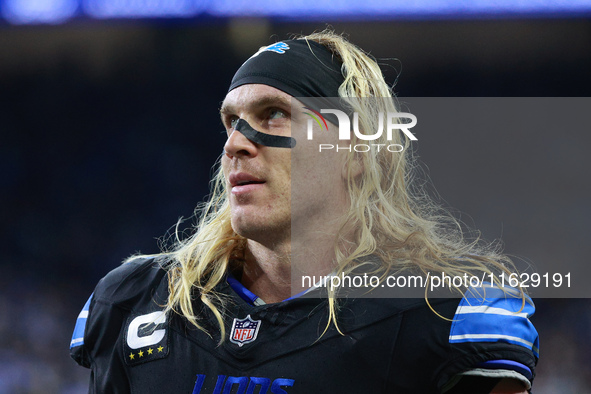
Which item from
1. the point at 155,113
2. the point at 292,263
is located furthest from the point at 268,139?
the point at 155,113

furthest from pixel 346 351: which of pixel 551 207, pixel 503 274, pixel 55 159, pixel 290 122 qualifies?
pixel 55 159

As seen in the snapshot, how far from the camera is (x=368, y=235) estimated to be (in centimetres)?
158

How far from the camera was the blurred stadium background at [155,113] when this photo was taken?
3.82 meters

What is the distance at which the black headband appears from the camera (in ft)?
5.28

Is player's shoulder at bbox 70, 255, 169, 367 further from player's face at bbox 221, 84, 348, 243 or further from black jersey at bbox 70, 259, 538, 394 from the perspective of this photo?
player's face at bbox 221, 84, 348, 243

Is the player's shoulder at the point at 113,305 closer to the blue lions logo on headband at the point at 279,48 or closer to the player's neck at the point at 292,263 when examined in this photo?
the player's neck at the point at 292,263

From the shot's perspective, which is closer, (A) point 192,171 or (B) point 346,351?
(B) point 346,351

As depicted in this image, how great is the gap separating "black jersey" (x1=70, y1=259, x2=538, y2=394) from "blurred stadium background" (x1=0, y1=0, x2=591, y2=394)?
2.57 m

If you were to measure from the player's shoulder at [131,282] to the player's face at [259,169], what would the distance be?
33 centimetres

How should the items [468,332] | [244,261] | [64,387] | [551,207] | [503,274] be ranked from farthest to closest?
[64,387] < [551,207] < [244,261] < [503,274] < [468,332]

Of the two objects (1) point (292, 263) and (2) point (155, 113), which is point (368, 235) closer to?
(1) point (292, 263)

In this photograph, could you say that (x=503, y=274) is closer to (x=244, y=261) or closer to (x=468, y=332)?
(x=468, y=332)

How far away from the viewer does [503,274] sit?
1464 mm

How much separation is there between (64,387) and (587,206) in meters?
3.54
